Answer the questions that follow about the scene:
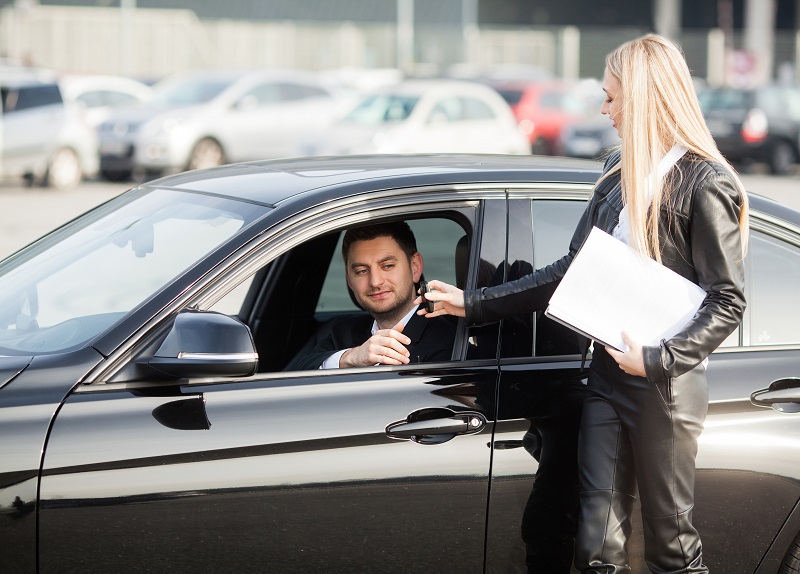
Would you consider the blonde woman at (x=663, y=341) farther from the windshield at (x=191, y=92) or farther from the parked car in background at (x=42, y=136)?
the windshield at (x=191, y=92)

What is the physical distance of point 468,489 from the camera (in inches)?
117

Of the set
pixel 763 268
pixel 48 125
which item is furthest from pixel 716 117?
pixel 763 268

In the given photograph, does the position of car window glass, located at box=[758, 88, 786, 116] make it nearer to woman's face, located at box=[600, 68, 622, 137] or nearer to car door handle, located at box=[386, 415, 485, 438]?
woman's face, located at box=[600, 68, 622, 137]

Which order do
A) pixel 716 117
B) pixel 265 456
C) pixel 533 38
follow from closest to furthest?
1. pixel 265 456
2. pixel 716 117
3. pixel 533 38

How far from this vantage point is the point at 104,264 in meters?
3.40

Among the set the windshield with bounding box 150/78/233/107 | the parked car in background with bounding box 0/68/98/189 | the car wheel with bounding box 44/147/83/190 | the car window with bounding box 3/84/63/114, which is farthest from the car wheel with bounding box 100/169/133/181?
the car window with bounding box 3/84/63/114

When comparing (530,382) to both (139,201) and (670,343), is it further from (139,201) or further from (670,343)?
(139,201)

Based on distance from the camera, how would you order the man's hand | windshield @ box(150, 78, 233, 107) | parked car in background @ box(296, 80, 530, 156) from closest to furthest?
the man's hand < parked car in background @ box(296, 80, 530, 156) < windshield @ box(150, 78, 233, 107)

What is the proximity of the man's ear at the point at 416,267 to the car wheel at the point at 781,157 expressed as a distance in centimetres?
2192

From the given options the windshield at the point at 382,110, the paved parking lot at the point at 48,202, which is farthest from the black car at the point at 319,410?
the windshield at the point at 382,110

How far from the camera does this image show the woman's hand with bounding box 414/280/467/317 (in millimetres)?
3229

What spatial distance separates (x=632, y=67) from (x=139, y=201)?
1.61m

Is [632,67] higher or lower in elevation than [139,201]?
higher

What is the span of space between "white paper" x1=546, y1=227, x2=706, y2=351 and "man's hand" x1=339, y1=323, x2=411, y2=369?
420 millimetres
